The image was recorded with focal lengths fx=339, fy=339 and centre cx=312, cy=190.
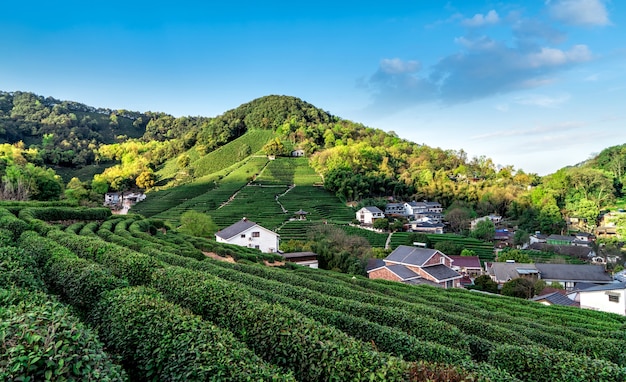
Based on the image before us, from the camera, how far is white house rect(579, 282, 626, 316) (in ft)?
81.5

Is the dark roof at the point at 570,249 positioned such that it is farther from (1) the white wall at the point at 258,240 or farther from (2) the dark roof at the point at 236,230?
(2) the dark roof at the point at 236,230

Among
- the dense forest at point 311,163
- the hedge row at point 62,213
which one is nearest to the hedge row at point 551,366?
the hedge row at point 62,213

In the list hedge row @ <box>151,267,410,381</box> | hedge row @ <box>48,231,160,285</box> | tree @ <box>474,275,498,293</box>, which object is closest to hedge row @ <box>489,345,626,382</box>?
hedge row @ <box>151,267,410,381</box>

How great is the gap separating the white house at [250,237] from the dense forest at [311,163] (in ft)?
75.8

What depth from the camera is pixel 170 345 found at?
17.8 ft

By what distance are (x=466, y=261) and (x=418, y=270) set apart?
14423mm

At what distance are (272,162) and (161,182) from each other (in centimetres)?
2780

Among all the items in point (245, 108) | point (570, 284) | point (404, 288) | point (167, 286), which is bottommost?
point (570, 284)

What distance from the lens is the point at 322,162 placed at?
88.4 m

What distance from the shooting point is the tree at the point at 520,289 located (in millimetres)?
32156

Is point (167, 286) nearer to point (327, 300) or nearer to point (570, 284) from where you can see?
point (327, 300)

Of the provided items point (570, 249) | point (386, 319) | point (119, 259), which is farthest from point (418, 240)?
point (119, 259)

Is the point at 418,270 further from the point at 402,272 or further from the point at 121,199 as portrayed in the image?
the point at 121,199

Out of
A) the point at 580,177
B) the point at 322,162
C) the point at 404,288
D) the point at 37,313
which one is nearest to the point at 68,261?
the point at 37,313
